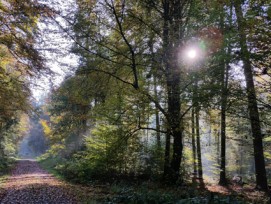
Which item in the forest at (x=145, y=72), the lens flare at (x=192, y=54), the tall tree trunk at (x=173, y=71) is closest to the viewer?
the forest at (x=145, y=72)

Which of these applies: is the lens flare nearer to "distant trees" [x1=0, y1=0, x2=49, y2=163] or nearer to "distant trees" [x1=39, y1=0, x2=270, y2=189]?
"distant trees" [x1=39, y1=0, x2=270, y2=189]

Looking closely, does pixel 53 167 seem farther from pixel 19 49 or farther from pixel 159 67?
pixel 159 67

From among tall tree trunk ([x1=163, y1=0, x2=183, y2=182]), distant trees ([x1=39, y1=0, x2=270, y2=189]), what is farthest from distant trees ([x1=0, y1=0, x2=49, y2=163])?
tall tree trunk ([x1=163, y1=0, x2=183, y2=182])

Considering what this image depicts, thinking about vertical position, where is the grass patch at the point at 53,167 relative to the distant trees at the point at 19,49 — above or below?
below

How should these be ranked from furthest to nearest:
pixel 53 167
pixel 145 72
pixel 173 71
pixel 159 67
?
pixel 53 167
pixel 145 72
pixel 159 67
pixel 173 71

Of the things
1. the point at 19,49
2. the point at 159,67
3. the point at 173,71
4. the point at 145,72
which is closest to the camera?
the point at 19,49

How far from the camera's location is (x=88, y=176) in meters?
11.5

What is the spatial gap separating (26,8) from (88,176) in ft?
26.0

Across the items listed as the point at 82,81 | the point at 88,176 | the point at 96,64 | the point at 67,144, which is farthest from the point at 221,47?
the point at 67,144

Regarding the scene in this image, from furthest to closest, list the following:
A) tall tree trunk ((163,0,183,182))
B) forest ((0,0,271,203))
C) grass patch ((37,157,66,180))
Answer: grass patch ((37,157,66,180)) → tall tree trunk ((163,0,183,182)) → forest ((0,0,271,203))

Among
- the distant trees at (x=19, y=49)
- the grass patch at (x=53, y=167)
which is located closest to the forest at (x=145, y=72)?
the distant trees at (x=19, y=49)

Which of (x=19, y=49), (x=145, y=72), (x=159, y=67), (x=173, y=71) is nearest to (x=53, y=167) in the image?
(x=145, y=72)

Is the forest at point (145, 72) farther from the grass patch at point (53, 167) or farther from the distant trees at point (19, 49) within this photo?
the grass patch at point (53, 167)

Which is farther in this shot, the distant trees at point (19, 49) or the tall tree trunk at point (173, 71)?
the tall tree trunk at point (173, 71)
